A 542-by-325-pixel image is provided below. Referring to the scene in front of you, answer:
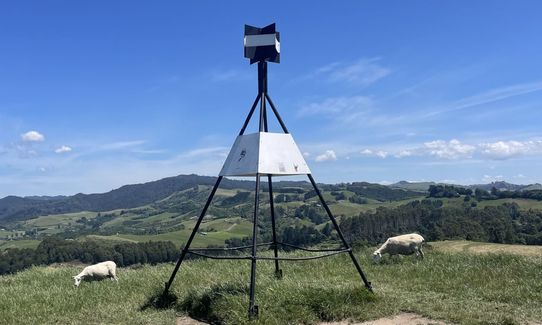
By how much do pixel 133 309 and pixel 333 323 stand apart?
18.4 feet

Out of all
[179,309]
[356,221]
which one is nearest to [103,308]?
[179,309]

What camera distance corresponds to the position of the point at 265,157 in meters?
13.0

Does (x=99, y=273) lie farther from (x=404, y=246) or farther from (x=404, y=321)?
(x=404, y=246)

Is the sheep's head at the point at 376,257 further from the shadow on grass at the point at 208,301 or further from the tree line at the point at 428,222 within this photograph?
the tree line at the point at 428,222

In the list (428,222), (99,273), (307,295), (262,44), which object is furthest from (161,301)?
(428,222)

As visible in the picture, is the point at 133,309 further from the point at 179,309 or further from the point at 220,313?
the point at 220,313

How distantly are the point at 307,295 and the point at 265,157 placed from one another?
394 centimetres

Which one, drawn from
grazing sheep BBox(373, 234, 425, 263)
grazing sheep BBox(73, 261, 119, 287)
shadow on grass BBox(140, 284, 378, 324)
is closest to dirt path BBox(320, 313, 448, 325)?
shadow on grass BBox(140, 284, 378, 324)

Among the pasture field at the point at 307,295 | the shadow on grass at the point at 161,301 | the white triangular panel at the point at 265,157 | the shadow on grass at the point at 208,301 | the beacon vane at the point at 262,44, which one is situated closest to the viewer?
the pasture field at the point at 307,295

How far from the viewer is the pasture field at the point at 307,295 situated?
10.8m

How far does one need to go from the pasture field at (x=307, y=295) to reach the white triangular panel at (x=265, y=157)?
3.16 metres

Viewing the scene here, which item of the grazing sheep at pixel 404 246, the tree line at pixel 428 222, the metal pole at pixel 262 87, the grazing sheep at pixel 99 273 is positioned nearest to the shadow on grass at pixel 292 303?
the metal pole at pixel 262 87

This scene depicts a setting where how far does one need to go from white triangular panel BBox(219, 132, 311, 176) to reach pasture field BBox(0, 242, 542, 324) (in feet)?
10.4

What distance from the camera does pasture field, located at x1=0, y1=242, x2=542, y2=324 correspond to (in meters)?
10.8
